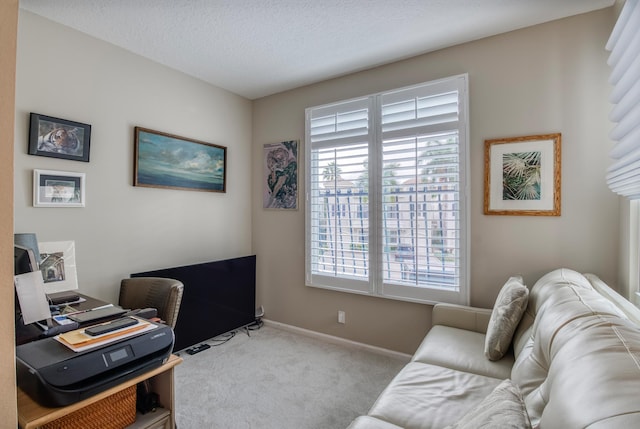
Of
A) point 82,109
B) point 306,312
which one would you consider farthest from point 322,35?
point 306,312

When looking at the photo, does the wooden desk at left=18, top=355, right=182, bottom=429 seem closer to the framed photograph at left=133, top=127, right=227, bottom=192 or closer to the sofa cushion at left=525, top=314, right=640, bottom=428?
the sofa cushion at left=525, top=314, right=640, bottom=428

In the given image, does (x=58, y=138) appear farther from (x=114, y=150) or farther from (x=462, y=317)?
(x=462, y=317)

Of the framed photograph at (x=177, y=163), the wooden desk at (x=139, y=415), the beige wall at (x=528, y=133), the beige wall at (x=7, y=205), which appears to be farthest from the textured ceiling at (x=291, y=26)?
the wooden desk at (x=139, y=415)

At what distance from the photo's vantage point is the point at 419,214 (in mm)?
2668

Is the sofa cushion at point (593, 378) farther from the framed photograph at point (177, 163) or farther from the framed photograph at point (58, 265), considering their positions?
the framed photograph at point (177, 163)

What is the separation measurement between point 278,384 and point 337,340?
900 millimetres

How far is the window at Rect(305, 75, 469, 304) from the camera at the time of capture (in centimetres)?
254

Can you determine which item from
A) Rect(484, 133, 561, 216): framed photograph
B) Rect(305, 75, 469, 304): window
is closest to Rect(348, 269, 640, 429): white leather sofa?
Rect(305, 75, 469, 304): window

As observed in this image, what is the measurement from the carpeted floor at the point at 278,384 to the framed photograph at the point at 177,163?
1.62 m

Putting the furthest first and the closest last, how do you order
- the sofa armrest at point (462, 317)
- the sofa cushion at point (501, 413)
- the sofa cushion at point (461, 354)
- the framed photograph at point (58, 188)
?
the sofa armrest at point (462, 317)
the framed photograph at point (58, 188)
the sofa cushion at point (461, 354)
the sofa cushion at point (501, 413)

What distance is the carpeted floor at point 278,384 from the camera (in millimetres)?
2027

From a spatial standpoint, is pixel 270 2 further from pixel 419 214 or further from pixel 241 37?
pixel 419 214

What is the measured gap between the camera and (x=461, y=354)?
1.89 meters

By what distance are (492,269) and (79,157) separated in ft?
10.8
